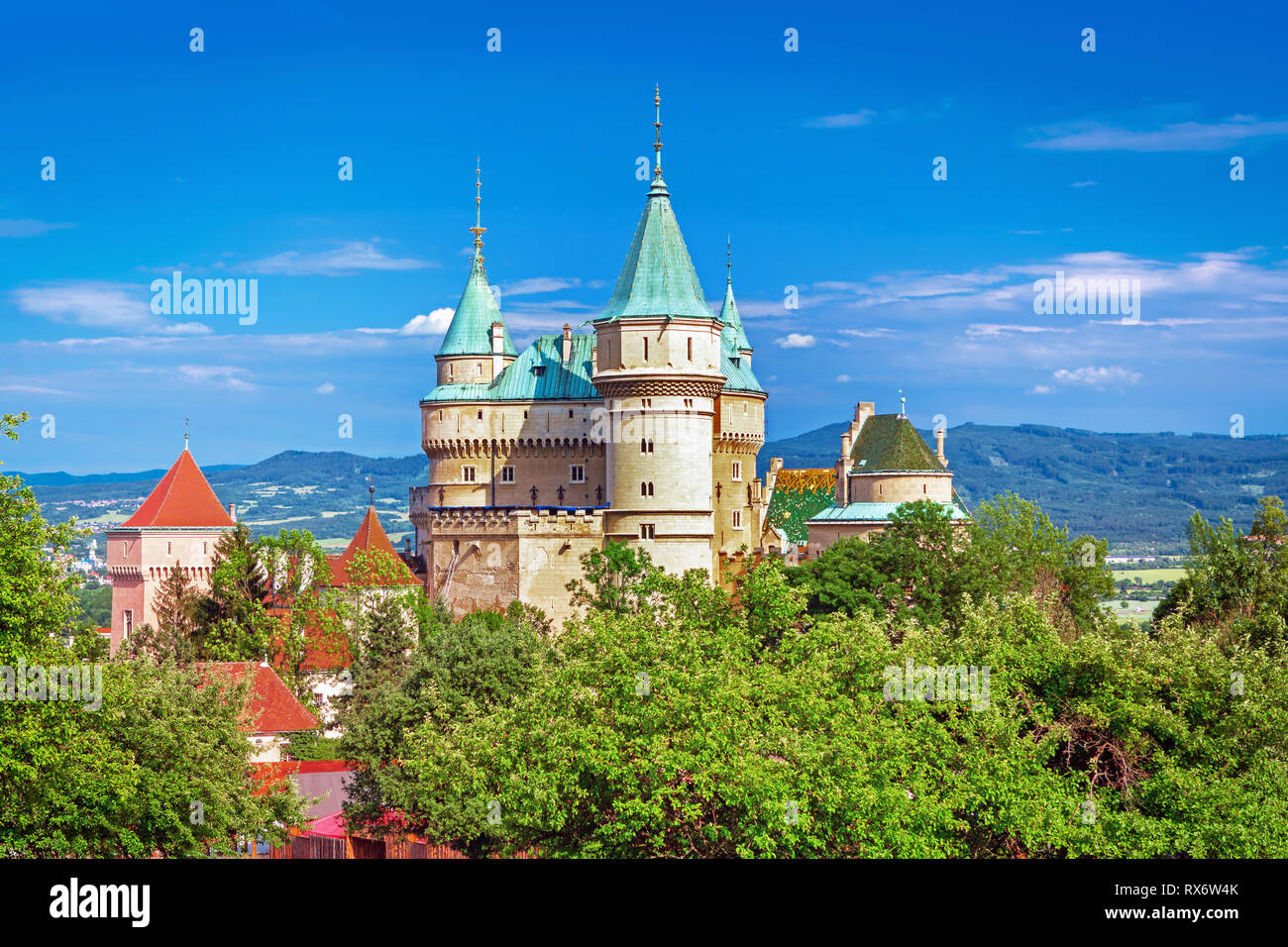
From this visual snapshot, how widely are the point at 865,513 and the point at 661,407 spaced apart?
654 inches

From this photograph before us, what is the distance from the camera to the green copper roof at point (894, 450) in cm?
7762

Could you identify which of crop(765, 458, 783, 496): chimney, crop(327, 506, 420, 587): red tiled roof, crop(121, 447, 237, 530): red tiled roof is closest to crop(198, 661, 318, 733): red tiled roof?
crop(327, 506, 420, 587): red tiled roof

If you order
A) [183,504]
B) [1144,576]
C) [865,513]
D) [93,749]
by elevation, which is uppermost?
[183,504]

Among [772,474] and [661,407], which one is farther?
[772,474]

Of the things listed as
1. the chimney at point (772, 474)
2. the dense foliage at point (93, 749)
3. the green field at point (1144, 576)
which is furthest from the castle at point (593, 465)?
the green field at point (1144, 576)

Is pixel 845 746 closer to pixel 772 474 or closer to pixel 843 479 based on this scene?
pixel 843 479

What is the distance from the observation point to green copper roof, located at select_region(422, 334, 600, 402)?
74.8 m

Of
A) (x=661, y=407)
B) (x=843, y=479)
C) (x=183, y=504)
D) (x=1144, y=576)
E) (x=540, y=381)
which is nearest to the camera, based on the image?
(x=661, y=407)

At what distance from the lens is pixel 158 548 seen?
273ft

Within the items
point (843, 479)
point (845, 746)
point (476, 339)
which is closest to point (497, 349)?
point (476, 339)

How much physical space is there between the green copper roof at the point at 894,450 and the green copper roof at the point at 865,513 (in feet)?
6.77

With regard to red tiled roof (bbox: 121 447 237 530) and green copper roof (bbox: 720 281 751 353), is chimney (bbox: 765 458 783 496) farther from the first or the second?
red tiled roof (bbox: 121 447 237 530)

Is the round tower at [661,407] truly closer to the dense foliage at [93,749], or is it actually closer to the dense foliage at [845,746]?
the dense foliage at [845,746]
